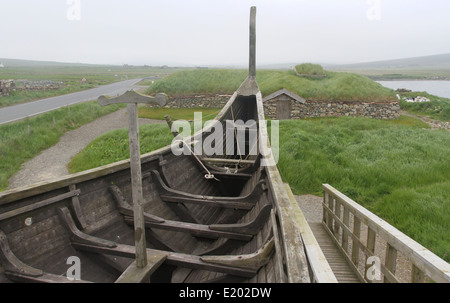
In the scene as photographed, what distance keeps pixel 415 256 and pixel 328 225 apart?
321 cm

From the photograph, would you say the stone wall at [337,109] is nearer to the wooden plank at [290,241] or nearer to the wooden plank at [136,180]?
the wooden plank at [290,241]

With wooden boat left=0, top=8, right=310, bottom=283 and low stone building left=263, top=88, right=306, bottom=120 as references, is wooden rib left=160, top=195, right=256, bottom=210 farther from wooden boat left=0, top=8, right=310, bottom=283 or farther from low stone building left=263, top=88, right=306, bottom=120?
low stone building left=263, top=88, right=306, bottom=120

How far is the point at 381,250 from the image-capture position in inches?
217

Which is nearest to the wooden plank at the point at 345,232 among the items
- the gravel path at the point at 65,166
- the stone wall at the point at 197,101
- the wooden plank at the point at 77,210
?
the gravel path at the point at 65,166

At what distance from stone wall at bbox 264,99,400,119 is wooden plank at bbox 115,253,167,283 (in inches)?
832

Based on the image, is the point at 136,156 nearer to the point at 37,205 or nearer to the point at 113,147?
the point at 37,205

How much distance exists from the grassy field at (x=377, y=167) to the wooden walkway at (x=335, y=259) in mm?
1599

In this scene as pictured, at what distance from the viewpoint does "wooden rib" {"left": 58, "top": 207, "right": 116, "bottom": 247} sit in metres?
3.29

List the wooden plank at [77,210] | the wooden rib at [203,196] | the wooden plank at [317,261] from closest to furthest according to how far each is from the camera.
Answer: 1. the wooden plank at [317,261]
2. the wooden plank at [77,210]
3. the wooden rib at [203,196]

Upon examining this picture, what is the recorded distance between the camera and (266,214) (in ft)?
11.6

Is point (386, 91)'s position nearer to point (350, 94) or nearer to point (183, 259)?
point (350, 94)

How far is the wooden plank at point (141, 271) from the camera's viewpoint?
2.60 m
